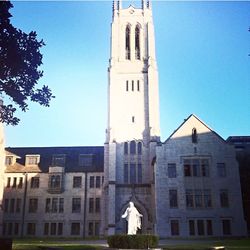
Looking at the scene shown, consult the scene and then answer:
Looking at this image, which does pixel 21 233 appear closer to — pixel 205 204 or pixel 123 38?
pixel 205 204

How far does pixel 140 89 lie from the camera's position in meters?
52.6

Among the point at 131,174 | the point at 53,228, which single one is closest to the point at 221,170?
the point at 131,174

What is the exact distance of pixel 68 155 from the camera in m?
57.9

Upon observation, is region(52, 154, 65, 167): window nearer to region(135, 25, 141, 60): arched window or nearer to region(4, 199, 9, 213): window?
region(4, 199, 9, 213): window

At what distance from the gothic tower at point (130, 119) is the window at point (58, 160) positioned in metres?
9.36

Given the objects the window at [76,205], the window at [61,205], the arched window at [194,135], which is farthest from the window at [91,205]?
the arched window at [194,135]

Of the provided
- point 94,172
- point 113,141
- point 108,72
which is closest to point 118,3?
point 108,72

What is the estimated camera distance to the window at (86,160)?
183 ft

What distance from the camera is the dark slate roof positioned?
5500 centimetres

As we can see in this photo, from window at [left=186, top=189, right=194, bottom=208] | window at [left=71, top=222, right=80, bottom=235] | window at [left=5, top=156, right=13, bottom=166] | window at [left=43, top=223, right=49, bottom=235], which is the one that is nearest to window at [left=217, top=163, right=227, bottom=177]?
window at [left=186, top=189, right=194, bottom=208]

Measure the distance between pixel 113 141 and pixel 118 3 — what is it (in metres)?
25.6

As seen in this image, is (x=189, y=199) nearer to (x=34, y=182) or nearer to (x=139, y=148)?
(x=139, y=148)

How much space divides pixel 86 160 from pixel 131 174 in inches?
418

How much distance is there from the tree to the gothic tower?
29.1 meters
